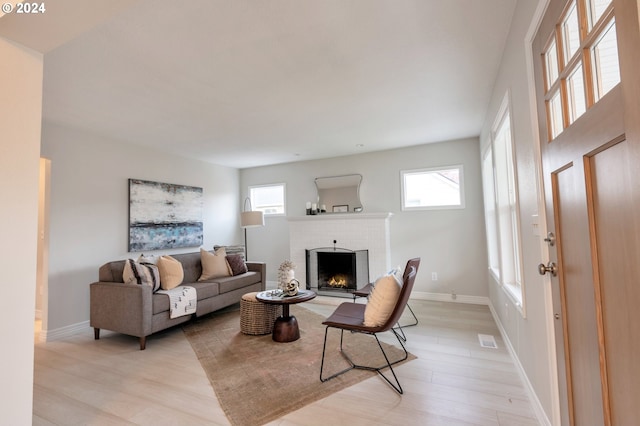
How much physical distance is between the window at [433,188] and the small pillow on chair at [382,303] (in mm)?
2810

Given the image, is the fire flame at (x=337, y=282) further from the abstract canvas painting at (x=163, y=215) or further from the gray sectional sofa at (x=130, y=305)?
the abstract canvas painting at (x=163, y=215)

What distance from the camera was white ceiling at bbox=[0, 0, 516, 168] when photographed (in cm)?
177

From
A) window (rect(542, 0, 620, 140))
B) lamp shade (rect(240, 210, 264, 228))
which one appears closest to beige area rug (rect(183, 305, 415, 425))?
lamp shade (rect(240, 210, 264, 228))

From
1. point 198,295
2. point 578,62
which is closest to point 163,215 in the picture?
point 198,295

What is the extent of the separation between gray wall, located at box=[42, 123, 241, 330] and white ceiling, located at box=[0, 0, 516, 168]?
0.29 metres

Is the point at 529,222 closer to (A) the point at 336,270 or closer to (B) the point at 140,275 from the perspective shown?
(A) the point at 336,270

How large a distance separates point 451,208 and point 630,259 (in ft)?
13.1

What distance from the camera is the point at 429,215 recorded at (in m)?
4.69

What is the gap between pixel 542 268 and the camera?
1450 millimetres

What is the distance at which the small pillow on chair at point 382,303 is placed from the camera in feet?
7.30

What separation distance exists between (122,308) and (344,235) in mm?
3258

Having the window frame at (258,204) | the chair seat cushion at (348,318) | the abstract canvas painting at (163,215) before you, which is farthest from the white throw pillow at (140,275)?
the window frame at (258,204)

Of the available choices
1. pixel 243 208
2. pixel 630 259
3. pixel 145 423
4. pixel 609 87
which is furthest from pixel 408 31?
pixel 243 208

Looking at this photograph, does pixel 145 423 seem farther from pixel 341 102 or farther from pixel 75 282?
pixel 341 102
